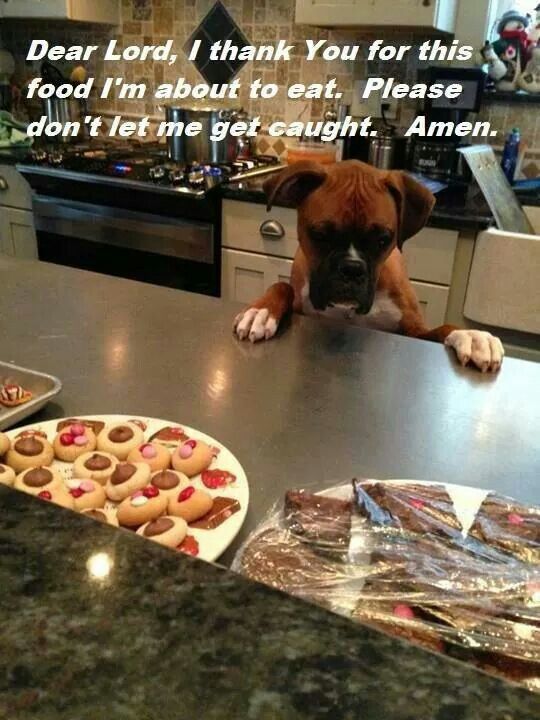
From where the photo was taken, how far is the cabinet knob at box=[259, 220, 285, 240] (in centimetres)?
232

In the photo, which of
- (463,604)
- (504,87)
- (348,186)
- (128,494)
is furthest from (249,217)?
(463,604)

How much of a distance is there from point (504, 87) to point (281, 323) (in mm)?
1778

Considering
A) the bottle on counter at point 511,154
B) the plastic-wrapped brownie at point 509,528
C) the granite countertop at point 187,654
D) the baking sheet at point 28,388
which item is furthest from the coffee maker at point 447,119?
the granite countertop at point 187,654

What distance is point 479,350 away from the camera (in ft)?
3.75

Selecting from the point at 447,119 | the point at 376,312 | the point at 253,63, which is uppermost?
the point at 253,63

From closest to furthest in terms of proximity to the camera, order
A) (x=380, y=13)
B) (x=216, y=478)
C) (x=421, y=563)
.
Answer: (x=421, y=563) → (x=216, y=478) → (x=380, y=13)

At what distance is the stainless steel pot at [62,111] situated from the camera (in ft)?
10.3

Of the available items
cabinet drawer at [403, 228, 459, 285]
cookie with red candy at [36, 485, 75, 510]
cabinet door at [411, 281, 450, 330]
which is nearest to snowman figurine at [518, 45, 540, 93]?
cabinet drawer at [403, 228, 459, 285]

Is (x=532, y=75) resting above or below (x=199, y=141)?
above

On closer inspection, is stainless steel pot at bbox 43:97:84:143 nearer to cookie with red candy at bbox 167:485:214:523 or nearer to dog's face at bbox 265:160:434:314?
dog's face at bbox 265:160:434:314

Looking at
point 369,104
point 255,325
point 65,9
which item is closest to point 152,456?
point 255,325

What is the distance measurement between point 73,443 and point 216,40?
2.68m

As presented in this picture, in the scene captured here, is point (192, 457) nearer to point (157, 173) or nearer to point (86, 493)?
point (86, 493)

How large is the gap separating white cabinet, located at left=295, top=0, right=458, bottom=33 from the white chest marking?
3.97 ft
